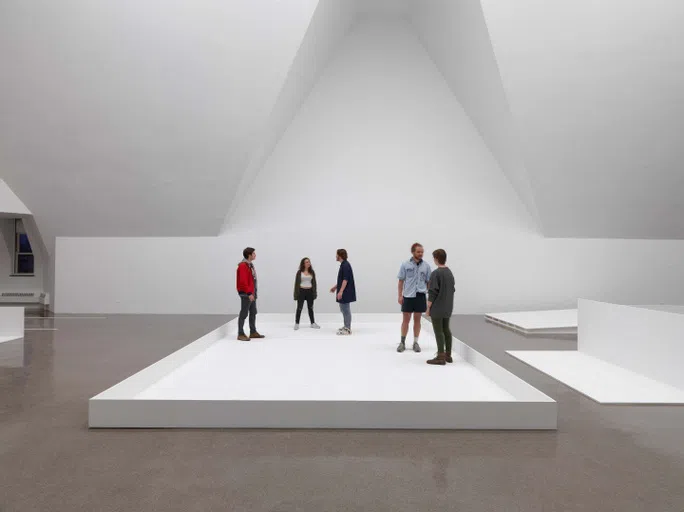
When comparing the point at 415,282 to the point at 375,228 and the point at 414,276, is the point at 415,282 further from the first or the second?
the point at 375,228

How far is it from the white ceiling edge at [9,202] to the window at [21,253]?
4.99 metres

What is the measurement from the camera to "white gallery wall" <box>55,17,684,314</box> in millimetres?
13531

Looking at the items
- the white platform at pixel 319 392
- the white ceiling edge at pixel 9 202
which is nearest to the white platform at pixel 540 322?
the white platform at pixel 319 392

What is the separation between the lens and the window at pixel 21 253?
55.9ft

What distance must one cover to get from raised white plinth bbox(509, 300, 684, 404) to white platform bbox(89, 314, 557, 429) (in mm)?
1118

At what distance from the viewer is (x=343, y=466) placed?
11.5 ft

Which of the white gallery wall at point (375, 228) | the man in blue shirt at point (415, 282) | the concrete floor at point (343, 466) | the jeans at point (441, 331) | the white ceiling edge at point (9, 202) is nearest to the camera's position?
the concrete floor at point (343, 466)

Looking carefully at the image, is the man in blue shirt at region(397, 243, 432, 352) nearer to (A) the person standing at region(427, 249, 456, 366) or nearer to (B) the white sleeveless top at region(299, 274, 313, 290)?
(A) the person standing at region(427, 249, 456, 366)

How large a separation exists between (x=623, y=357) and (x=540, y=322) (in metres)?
4.03

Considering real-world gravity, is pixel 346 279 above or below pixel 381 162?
below

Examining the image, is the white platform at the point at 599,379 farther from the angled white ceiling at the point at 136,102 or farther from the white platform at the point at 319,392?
the angled white ceiling at the point at 136,102

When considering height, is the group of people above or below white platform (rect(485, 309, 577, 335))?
above

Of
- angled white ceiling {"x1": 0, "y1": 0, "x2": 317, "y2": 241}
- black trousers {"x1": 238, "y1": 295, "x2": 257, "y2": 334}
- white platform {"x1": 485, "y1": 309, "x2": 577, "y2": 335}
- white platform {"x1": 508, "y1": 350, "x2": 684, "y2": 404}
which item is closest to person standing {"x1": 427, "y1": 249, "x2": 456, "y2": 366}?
white platform {"x1": 508, "y1": 350, "x2": 684, "y2": 404}

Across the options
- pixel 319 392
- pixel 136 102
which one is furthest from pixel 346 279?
pixel 136 102
